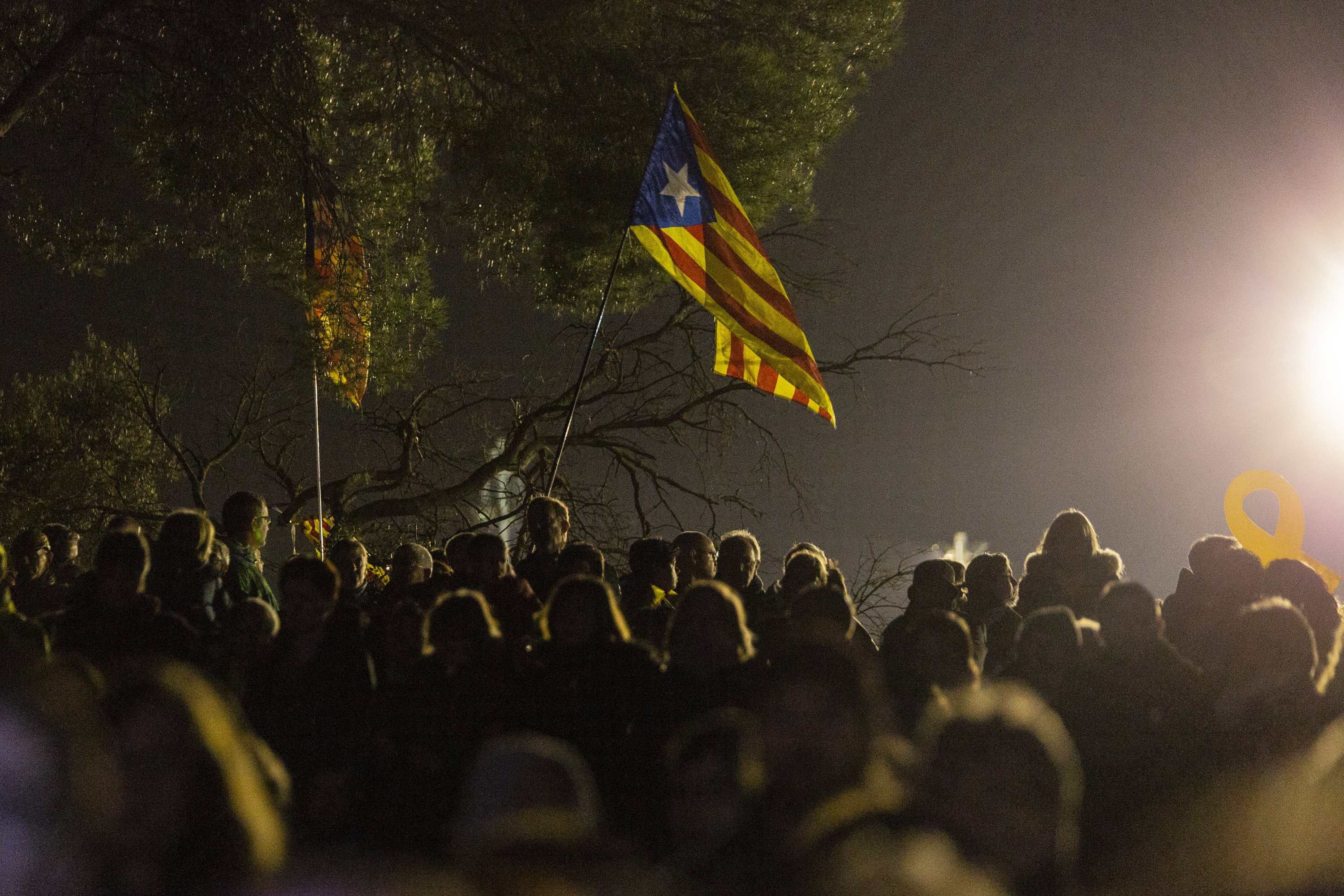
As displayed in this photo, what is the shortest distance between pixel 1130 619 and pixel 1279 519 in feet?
14.5

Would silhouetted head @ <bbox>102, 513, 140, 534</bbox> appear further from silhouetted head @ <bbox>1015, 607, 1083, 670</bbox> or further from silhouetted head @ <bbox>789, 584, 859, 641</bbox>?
silhouetted head @ <bbox>1015, 607, 1083, 670</bbox>

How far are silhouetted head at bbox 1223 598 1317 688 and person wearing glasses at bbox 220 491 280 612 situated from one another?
4258 mm

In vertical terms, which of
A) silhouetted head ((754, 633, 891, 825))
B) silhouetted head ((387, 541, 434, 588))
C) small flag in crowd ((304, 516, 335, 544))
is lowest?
silhouetted head ((754, 633, 891, 825))

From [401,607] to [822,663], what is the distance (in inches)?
85.0

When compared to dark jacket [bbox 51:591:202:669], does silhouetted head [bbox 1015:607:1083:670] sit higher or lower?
higher

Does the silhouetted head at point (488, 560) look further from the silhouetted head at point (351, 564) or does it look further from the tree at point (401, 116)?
the tree at point (401, 116)

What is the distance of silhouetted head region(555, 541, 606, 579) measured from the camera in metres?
5.71

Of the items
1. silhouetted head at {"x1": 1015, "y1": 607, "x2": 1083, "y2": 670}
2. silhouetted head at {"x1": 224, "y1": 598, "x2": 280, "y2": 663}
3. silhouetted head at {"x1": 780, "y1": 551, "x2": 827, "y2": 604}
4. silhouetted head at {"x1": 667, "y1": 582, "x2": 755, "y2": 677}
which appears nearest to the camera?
silhouetted head at {"x1": 667, "y1": 582, "x2": 755, "y2": 677}

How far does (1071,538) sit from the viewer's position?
19.5 feet

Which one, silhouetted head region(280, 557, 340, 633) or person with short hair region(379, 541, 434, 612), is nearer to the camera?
silhouetted head region(280, 557, 340, 633)

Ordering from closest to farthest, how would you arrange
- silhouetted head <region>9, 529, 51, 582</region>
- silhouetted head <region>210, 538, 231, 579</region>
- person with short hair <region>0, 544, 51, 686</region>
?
person with short hair <region>0, 544, 51, 686</region>
silhouetted head <region>210, 538, 231, 579</region>
silhouetted head <region>9, 529, 51, 582</region>

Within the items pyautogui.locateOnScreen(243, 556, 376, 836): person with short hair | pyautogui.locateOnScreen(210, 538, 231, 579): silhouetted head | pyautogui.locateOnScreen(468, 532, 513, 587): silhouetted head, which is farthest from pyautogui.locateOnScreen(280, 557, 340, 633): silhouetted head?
pyautogui.locateOnScreen(468, 532, 513, 587): silhouetted head

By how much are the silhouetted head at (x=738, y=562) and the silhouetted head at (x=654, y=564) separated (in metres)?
0.27

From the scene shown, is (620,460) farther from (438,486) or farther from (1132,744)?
(1132,744)
